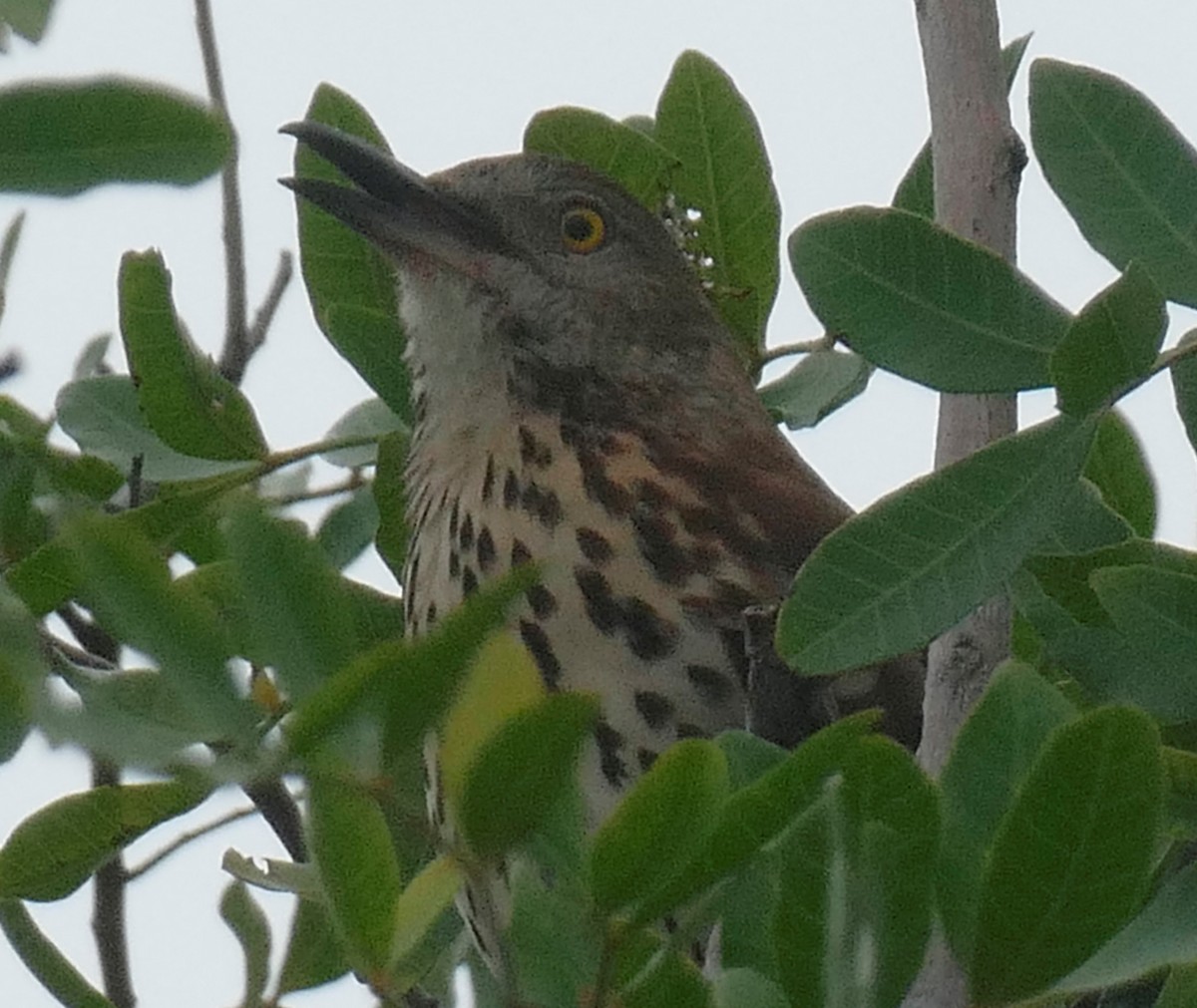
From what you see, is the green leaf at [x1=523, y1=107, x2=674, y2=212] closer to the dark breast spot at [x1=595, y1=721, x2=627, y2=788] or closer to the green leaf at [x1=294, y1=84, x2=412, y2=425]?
the green leaf at [x1=294, y1=84, x2=412, y2=425]

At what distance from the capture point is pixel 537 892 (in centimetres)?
158

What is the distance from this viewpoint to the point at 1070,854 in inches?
61.6

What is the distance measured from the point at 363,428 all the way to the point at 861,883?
6.32 ft

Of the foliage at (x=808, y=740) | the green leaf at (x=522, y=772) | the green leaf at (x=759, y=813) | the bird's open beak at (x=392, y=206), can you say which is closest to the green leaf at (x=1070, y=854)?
the foliage at (x=808, y=740)

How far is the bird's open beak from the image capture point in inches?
125

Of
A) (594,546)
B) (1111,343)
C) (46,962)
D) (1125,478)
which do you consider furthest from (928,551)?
(594,546)

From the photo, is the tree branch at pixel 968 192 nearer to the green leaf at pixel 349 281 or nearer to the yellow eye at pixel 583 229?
the green leaf at pixel 349 281

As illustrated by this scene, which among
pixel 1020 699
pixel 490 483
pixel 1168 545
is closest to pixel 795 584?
pixel 1020 699

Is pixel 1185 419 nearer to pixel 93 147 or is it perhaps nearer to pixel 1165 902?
pixel 1165 902

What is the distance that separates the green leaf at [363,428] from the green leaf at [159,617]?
1810 mm

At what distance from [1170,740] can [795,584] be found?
41 centimetres

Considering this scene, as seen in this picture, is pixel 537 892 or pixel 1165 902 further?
pixel 1165 902

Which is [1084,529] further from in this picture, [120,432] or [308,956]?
[120,432]

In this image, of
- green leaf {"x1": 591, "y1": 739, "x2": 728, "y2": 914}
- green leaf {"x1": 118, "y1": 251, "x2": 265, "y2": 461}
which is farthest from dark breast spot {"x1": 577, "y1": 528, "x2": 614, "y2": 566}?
green leaf {"x1": 591, "y1": 739, "x2": 728, "y2": 914}
